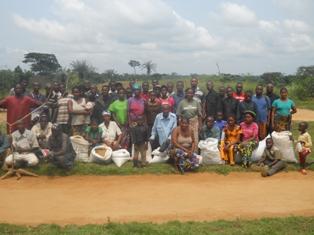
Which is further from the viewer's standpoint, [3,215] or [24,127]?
[24,127]

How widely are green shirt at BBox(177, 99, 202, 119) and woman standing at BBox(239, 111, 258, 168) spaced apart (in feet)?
3.61

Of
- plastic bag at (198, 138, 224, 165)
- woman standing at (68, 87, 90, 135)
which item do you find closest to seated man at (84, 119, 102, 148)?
woman standing at (68, 87, 90, 135)

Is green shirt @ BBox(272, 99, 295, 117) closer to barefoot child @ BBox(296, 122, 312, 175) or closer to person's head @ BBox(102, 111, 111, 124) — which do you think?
barefoot child @ BBox(296, 122, 312, 175)

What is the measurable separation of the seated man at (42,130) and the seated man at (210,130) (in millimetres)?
3644

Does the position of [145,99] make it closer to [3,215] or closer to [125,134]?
[125,134]

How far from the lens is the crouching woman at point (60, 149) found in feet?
30.9

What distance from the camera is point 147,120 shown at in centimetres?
1069

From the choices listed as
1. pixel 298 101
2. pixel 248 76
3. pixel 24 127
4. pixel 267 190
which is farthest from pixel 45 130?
pixel 248 76

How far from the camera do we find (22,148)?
31.6ft

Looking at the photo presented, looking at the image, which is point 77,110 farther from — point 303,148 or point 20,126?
point 303,148

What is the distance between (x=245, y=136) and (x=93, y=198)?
13.6ft

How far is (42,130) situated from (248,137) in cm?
478

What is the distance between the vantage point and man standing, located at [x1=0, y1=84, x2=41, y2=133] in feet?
33.1

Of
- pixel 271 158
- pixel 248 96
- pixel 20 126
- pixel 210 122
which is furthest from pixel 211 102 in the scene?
pixel 20 126
